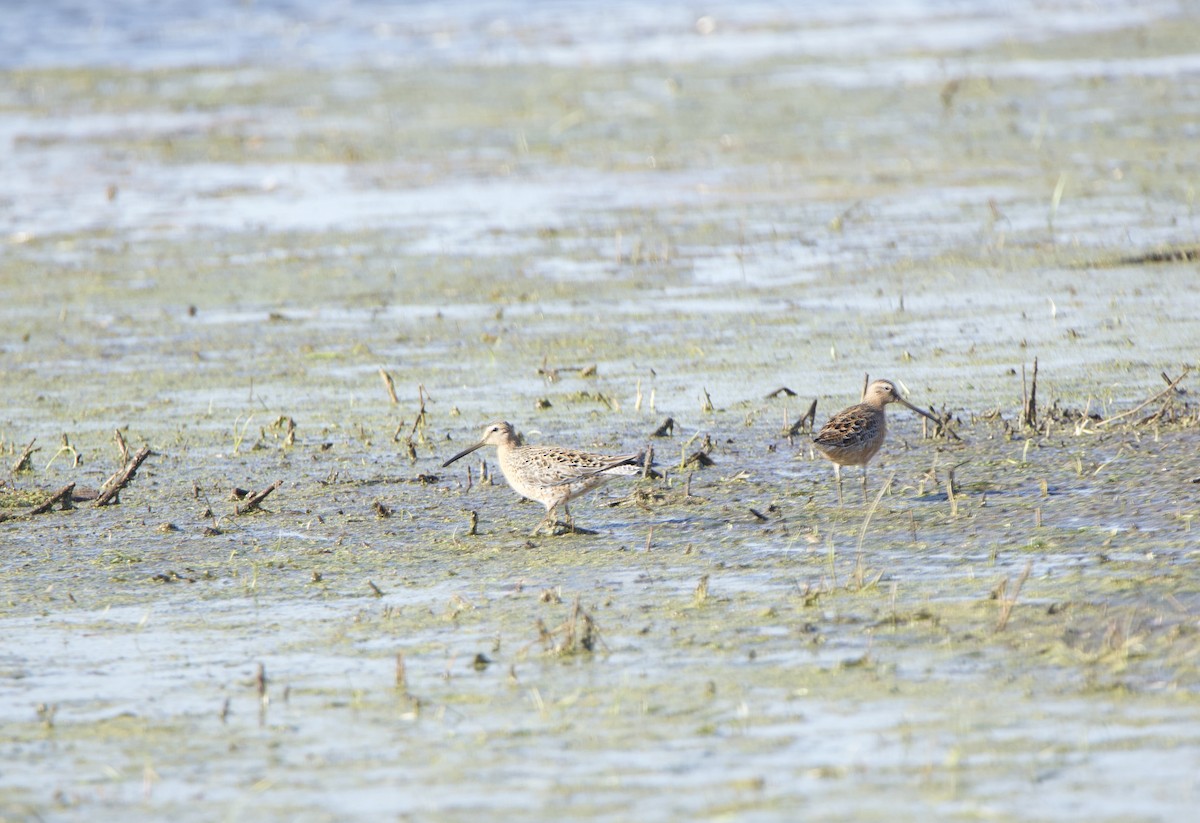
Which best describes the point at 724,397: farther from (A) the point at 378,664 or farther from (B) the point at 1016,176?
(B) the point at 1016,176

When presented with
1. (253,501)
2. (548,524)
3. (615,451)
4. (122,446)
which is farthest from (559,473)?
(122,446)

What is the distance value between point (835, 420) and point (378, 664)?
2.69 m

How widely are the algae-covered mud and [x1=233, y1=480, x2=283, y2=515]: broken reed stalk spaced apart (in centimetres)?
13

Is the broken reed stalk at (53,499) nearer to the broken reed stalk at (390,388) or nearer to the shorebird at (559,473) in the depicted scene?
the shorebird at (559,473)

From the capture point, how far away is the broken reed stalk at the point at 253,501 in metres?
8.12

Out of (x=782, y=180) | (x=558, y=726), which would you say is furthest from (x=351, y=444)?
(x=782, y=180)

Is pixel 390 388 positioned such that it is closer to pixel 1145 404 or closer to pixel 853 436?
pixel 853 436

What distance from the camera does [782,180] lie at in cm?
1705

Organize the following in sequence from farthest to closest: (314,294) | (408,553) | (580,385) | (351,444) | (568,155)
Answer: (568,155)
(314,294)
(580,385)
(351,444)
(408,553)

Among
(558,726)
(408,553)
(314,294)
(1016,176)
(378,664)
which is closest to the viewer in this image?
(558,726)

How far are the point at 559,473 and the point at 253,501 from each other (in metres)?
1.43

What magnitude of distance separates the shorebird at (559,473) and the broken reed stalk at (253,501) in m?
1.07

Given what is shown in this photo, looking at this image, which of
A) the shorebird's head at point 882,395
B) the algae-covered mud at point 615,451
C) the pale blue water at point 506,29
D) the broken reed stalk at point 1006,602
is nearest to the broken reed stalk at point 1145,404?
the algae-covered mud at point 615,451

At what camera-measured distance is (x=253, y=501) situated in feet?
26.7
